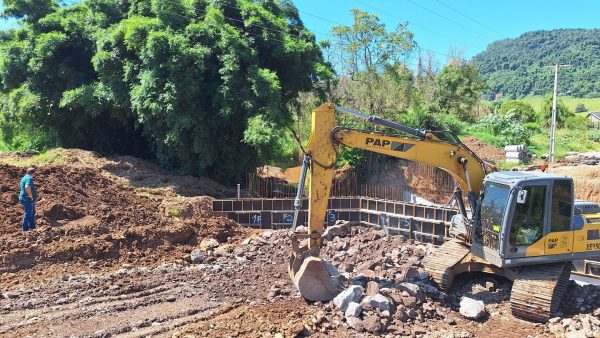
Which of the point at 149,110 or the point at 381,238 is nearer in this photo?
the point at 381,238

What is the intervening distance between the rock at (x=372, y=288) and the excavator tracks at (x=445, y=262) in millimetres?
1255

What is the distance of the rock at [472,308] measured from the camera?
24.8 ft

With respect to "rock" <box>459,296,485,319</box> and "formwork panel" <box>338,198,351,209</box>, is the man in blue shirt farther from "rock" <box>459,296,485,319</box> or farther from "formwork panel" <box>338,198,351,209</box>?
"rock" <box>459,296,485,319</box>

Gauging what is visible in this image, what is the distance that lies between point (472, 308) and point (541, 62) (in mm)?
136279

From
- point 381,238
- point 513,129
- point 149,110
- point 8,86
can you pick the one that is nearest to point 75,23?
point 8,86

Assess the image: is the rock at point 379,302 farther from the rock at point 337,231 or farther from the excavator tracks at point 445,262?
the rock at point 337,231

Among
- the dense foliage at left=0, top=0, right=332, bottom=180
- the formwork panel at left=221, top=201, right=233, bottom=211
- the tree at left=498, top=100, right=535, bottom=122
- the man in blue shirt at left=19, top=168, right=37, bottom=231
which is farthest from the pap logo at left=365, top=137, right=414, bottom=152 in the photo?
the tree at left=498, top=100, right=535, bottom=122

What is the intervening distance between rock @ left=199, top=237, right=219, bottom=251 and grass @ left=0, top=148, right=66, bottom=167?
304 inches

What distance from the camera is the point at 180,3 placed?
1611 cm

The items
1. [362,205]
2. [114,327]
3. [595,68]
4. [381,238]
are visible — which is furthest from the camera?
[595,68]

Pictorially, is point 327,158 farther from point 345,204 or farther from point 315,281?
point 345,204

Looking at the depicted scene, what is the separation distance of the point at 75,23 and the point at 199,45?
5.28 metres

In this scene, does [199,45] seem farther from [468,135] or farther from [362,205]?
Answer: [468,135]

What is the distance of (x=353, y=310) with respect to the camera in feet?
23.2
